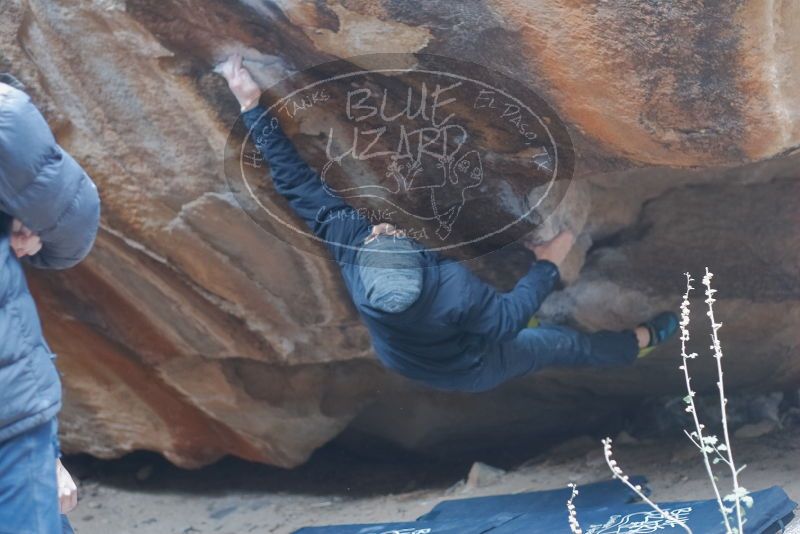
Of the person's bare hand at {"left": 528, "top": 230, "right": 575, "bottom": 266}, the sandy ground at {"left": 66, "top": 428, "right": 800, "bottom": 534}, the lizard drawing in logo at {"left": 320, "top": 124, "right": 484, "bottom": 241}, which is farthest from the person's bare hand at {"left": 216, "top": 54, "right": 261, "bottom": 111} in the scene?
the sandy ground at {"left": 66, "top": 428, "right": 800, "bottom": 534}

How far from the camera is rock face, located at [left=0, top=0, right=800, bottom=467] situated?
212 cm

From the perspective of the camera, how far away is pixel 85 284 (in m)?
3.12

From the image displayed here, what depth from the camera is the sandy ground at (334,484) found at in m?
3.13

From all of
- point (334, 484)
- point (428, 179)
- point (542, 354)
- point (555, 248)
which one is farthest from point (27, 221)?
point (334, 484)

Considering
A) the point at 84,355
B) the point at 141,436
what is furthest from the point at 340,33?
the point at 141,436

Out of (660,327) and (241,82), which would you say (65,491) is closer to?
(241,82)

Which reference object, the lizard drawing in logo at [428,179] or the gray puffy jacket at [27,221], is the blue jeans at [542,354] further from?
the gray puffy jacket at [27,221]

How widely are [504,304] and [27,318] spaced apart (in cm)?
124

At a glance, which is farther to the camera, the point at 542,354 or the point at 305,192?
the point at 542,354

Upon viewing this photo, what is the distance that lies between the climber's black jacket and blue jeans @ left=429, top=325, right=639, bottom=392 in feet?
0.23

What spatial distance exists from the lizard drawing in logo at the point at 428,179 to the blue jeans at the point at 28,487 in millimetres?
1148

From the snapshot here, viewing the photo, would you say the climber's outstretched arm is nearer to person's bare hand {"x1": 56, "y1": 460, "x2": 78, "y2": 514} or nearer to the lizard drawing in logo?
the lizard drawing in logo

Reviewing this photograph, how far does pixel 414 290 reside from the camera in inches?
96.7

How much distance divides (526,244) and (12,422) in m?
1.53
